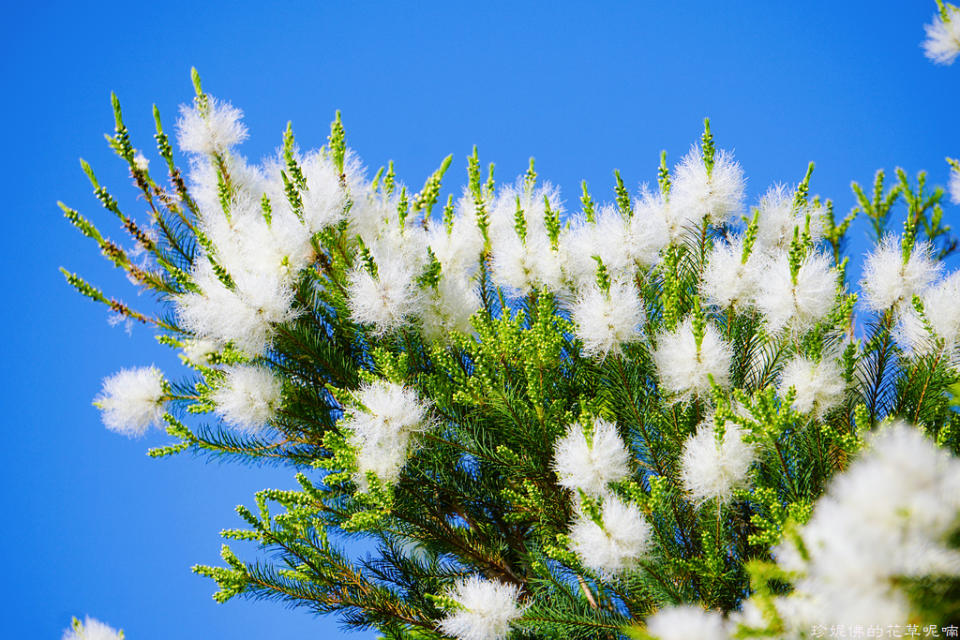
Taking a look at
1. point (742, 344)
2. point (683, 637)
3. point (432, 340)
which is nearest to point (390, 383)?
point (432, 340)

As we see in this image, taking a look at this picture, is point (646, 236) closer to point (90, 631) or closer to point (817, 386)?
point (817, 386)

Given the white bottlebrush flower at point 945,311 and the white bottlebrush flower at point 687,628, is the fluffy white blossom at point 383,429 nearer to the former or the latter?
the white bottlebrush flower at point 687,628

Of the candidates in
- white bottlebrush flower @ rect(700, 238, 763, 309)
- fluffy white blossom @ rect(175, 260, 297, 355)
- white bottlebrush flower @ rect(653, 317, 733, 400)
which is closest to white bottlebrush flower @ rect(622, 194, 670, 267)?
white bottlebrush flower @ rect(700, 238, 763, 309)

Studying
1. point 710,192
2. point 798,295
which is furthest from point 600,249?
point 798,295

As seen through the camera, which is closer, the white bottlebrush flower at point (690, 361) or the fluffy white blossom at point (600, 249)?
the white bottlebrush flower at point (690, 361)

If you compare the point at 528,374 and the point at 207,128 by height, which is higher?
the point at 207,128

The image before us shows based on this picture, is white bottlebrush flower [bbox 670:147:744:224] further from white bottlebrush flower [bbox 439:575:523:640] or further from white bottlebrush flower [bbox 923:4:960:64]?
white bottlebrush flower [bbox 439:575:523:640]

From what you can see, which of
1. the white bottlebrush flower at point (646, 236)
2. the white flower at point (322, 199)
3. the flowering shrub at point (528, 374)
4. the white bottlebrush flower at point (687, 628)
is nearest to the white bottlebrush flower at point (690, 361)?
the flowering shrub at point (528, 374)
